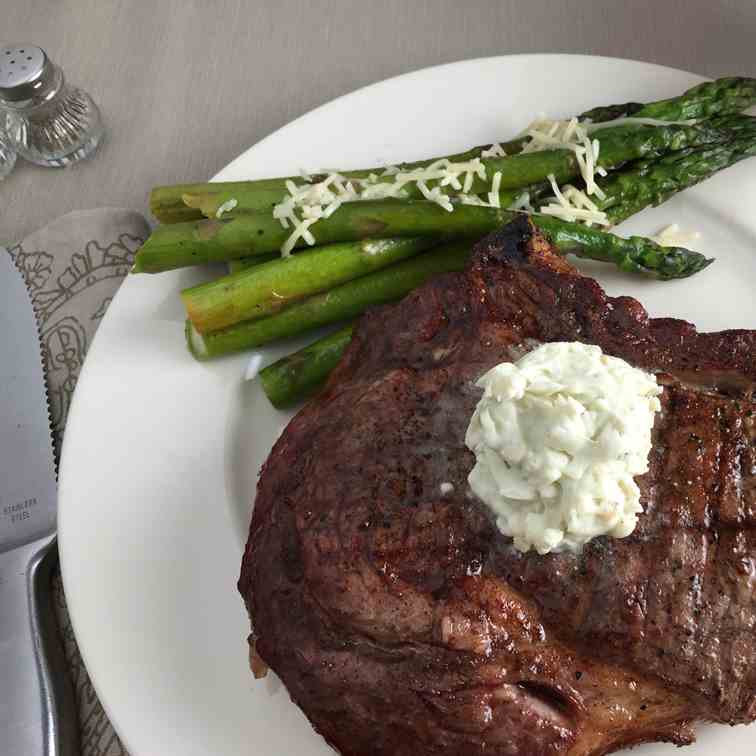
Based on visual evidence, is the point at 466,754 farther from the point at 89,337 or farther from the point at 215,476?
the point at 89,337

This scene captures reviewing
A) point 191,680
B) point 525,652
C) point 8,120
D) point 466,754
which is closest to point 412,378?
A: point 525,652

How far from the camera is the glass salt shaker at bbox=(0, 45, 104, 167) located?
13.6ft

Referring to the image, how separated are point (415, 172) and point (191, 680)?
2.20m

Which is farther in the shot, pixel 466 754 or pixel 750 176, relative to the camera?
pixel 750 176

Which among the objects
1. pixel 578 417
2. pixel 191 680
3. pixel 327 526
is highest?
pixel 578 417

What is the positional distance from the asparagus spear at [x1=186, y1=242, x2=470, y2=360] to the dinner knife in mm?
765

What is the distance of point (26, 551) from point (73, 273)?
143 cm

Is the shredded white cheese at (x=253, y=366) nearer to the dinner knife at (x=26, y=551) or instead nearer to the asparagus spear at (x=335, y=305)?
the asparagus spear at (x=335, y=305)

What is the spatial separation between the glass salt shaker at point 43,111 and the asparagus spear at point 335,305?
1.64 metres

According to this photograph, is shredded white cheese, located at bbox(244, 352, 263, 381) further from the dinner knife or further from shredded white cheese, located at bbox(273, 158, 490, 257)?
the dinner knife

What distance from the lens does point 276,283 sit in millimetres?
3424

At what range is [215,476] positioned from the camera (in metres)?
3.29

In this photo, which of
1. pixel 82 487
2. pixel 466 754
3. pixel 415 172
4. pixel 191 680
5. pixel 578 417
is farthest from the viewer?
pixel 415 172

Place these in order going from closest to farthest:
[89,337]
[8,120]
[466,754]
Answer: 1. [466,754]
2. [89,337]
3. [8,120]
